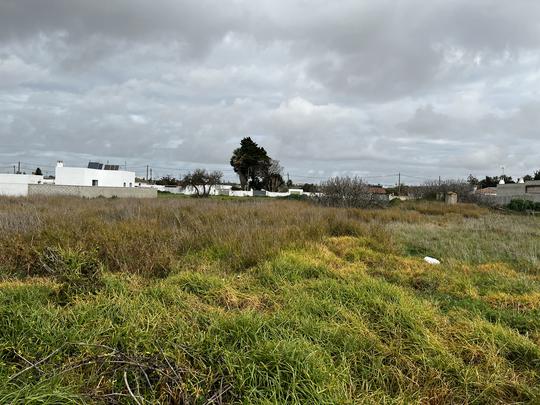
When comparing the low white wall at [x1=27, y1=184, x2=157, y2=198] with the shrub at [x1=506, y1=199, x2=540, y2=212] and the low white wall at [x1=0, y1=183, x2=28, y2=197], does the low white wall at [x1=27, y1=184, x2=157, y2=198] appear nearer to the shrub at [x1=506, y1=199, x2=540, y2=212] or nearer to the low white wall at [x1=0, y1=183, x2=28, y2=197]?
the low white wall at [x1=0, y1=183, x2=28, y2=197]

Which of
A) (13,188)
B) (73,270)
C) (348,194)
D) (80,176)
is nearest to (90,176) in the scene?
(80,176)

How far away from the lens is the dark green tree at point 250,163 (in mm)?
69875

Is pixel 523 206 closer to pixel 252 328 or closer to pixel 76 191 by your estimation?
pixel 252 328

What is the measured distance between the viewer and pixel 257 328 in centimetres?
352

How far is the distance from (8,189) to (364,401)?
1879 inches

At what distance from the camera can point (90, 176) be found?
55.4 metres

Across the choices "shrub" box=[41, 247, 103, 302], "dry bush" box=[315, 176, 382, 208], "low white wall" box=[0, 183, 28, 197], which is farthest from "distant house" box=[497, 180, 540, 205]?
"low white wall" box=[0, 183, 28, 197]

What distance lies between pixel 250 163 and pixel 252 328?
68.9 meters

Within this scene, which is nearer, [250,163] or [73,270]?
[73,270]

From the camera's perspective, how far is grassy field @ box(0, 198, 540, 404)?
9.04 ft

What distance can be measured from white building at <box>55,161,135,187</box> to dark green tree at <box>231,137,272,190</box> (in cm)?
1922

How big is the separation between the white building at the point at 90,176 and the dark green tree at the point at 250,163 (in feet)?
63.1

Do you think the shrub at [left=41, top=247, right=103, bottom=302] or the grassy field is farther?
the shrub at [left=41, top=247, right=103, bottom=302]

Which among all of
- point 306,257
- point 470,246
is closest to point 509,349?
point 306,257
